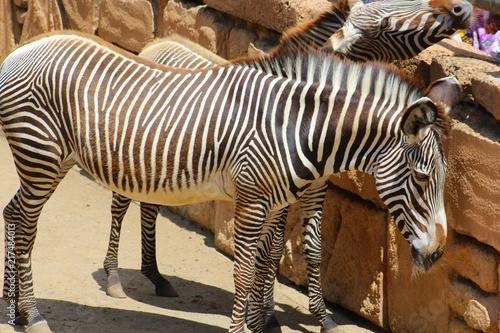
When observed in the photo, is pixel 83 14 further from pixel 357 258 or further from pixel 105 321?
pixel 357 258

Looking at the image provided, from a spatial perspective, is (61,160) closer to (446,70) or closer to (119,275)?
(119,275)

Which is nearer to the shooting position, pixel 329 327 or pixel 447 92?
pixel 447 92

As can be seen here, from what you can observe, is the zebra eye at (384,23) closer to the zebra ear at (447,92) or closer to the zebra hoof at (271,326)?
the zebra ear at (447,92)

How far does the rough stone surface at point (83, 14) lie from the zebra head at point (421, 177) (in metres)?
5.16

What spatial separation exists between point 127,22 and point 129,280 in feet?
9.86

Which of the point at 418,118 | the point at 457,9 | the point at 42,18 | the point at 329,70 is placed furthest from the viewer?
the point at 42,18

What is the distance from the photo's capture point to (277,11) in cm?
607

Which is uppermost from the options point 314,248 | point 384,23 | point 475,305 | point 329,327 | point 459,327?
point 384,23

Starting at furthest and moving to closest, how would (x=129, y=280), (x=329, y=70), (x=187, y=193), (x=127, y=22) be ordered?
(x=127, y=22) → (x=129, y=280) → (x=187, y=193) → (x=329, y=70)

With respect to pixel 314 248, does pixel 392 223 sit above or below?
above

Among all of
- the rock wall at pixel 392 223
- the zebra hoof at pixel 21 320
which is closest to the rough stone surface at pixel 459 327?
the rock wall at pixel 392 223

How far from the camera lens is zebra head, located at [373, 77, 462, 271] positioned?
435cm

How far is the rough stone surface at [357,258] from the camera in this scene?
5.54 metres

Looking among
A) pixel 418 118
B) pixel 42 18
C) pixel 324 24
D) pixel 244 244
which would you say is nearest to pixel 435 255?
pixel 418 118
